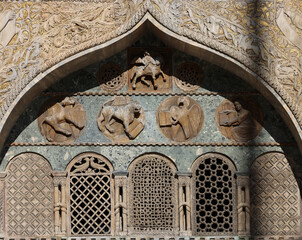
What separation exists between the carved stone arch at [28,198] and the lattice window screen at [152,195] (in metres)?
1.18

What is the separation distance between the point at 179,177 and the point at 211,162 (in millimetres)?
512

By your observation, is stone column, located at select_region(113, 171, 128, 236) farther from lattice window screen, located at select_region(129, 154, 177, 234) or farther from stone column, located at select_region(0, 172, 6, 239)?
stone column, located at select_region(0, 172, 6, 239)

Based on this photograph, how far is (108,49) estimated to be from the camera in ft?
29.1

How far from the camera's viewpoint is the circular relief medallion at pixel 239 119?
30.0 feet

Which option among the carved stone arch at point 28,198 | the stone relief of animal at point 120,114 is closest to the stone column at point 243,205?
the stone relief of animal at point 120,114

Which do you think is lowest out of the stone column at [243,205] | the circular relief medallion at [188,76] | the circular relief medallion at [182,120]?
the stone column at [243,205]

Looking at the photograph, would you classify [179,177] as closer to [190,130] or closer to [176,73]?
[190,130]

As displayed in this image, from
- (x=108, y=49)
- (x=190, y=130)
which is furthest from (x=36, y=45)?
(x=190, y=130)

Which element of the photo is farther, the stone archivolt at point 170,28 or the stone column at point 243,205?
the stone column at point 243,205

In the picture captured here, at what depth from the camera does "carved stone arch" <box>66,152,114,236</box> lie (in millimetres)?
9109

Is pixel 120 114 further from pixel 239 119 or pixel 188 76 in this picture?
pixel 239 119

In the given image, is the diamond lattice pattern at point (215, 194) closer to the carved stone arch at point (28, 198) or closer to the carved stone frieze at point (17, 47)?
the carved stone arch at point (28, 198)

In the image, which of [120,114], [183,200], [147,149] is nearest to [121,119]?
[120,114]

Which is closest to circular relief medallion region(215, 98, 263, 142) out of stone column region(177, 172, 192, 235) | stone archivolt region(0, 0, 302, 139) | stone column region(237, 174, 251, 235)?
stone column region(237, 174, 251, 235)
